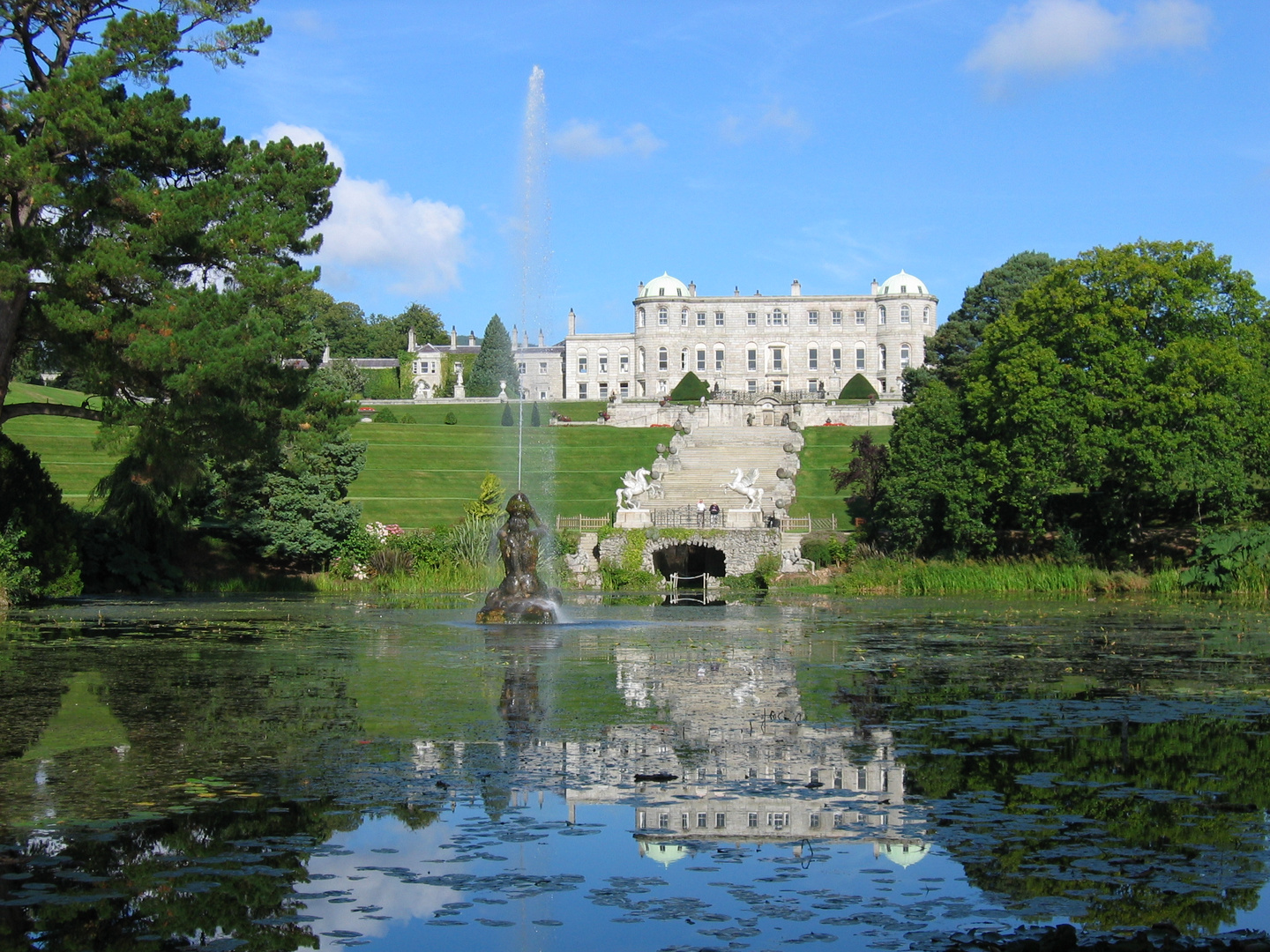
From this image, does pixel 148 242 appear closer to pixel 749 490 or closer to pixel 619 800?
pixel 619 800

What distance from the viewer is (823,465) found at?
2383 inches

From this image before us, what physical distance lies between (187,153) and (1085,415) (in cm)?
2501

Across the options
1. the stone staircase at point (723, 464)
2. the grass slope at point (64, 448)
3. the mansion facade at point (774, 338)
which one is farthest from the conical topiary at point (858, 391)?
the grass slope at point (64, 448)

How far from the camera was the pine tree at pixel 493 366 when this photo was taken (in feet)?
339

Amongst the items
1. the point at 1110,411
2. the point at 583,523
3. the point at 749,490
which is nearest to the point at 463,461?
the point at 583,523

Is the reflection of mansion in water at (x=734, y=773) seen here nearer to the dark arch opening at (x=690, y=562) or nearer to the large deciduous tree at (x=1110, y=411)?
the large deciduous tree at (x=1110, y=411)

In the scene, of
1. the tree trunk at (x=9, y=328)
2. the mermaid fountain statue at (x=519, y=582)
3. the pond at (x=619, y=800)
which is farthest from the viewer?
the tree trunk at (x=9, y=328)

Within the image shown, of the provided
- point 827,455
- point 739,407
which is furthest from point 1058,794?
point 739,407

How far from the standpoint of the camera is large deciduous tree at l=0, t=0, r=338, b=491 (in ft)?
78.6

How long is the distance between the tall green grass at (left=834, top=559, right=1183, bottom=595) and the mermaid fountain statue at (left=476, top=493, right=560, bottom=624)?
14.1m

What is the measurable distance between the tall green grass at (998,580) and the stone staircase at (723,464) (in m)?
13.1

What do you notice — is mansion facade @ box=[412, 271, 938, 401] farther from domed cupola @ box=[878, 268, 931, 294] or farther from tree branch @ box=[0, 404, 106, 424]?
tree branch @ box=[0, 404, 106, 424]

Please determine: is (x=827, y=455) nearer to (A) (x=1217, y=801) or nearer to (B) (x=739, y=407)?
(B) (x=739, y=407)

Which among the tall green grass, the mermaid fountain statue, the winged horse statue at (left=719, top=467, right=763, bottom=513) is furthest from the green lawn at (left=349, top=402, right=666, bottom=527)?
the mermaid fountain statue
